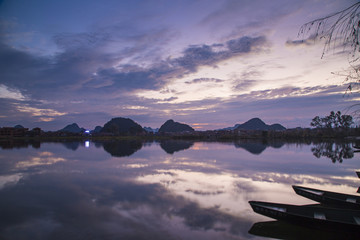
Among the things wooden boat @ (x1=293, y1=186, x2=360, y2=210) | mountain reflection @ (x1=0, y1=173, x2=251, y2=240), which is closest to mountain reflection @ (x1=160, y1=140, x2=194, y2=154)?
mountain reflection @ (x1=0, y1=173, x2=251, y2=240)

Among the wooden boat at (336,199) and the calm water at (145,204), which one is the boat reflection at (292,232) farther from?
the wooden boat at (336,199)

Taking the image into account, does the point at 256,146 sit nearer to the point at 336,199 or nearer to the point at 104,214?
the point at 336,199

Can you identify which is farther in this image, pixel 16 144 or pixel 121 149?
pixel 16 144

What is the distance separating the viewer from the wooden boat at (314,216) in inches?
306

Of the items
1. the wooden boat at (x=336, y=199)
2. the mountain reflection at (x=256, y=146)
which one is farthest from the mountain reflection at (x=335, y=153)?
the wooden boat at (x=336, y=199)

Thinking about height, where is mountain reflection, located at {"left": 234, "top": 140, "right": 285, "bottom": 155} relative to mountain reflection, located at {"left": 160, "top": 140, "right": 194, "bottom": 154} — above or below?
below

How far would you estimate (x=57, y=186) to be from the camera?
643 inches

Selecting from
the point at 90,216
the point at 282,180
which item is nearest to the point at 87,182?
the point at 90,216

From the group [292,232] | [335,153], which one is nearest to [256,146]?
[335,153]

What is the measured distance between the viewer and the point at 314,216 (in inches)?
339

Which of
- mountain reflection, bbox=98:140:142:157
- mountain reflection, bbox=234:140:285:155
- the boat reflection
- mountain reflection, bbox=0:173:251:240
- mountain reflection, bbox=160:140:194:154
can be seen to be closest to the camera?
the boat reflection

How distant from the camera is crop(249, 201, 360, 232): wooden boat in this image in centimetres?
778

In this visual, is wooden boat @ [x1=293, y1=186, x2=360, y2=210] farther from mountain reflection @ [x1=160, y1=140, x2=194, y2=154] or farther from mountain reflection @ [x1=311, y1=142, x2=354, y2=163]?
mountain reflection @ [x1=160, y1=140, x2=194, y2=154]

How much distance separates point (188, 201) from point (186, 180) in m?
5.70
